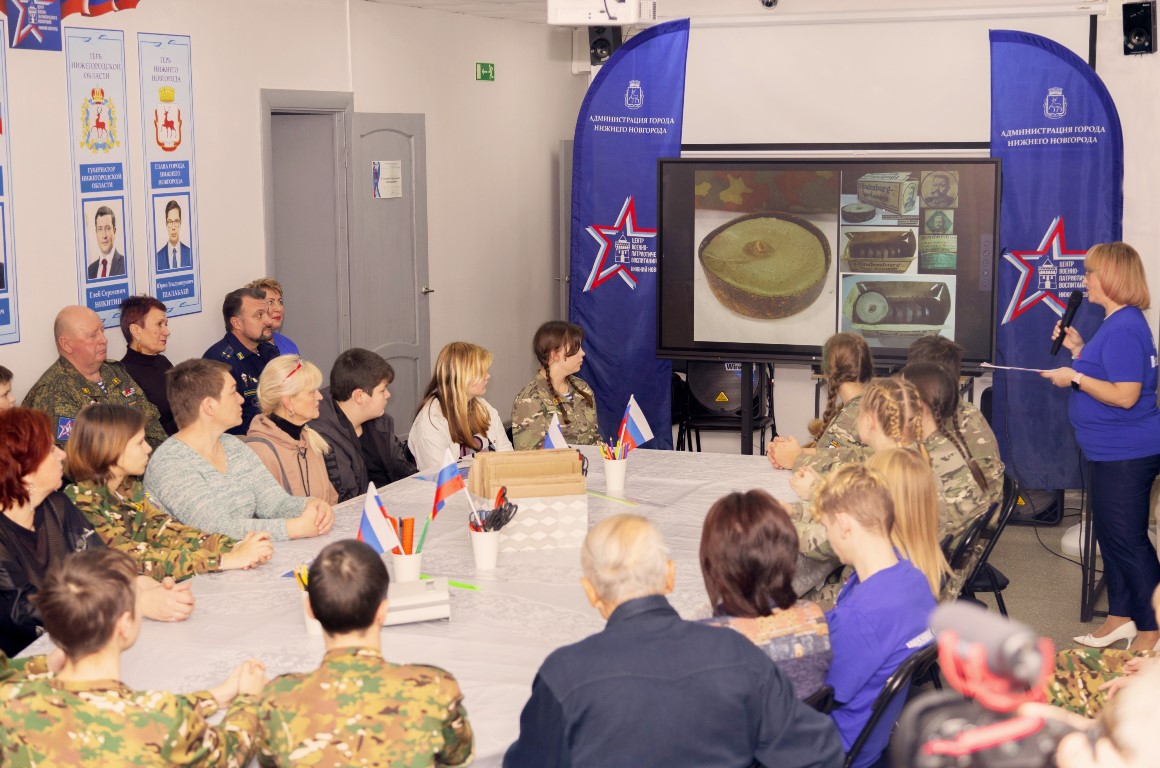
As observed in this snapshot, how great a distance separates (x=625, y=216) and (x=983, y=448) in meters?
3.59

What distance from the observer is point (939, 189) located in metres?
6.51

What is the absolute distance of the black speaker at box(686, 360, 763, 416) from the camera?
7.32 metres

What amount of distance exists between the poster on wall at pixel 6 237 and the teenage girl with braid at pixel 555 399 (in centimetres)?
194

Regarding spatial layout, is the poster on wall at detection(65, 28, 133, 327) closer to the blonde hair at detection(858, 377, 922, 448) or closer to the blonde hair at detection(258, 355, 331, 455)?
the blonde hair at detection(258, 355, 331, 455)

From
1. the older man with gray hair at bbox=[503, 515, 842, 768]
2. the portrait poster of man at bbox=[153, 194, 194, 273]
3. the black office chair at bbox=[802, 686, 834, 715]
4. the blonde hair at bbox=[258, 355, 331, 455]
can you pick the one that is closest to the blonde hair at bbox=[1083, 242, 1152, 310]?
the black office chair at bbox=[802, 686, 834, 715]

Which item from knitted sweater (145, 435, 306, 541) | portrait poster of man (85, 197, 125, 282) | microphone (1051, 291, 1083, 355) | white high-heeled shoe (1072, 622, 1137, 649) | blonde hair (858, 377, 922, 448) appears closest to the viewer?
knitted sweater (145, 435, 306, 541)

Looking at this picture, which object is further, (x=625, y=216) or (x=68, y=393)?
(x=625, y=216)

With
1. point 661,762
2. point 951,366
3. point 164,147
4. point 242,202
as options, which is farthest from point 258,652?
point 242,202

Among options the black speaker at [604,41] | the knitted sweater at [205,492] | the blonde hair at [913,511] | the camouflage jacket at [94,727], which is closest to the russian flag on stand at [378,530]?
the knitted sweater at [205,492]

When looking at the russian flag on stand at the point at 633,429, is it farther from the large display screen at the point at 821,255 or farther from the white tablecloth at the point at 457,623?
the large display screen at the point at 821,255

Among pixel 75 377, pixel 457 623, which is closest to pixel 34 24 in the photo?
pixel 75 377

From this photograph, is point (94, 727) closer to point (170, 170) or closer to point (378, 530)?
point (378, 530)

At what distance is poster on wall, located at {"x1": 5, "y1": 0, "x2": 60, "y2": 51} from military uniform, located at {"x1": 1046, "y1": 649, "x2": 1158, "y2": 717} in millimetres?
4128

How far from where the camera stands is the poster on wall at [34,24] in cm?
474
